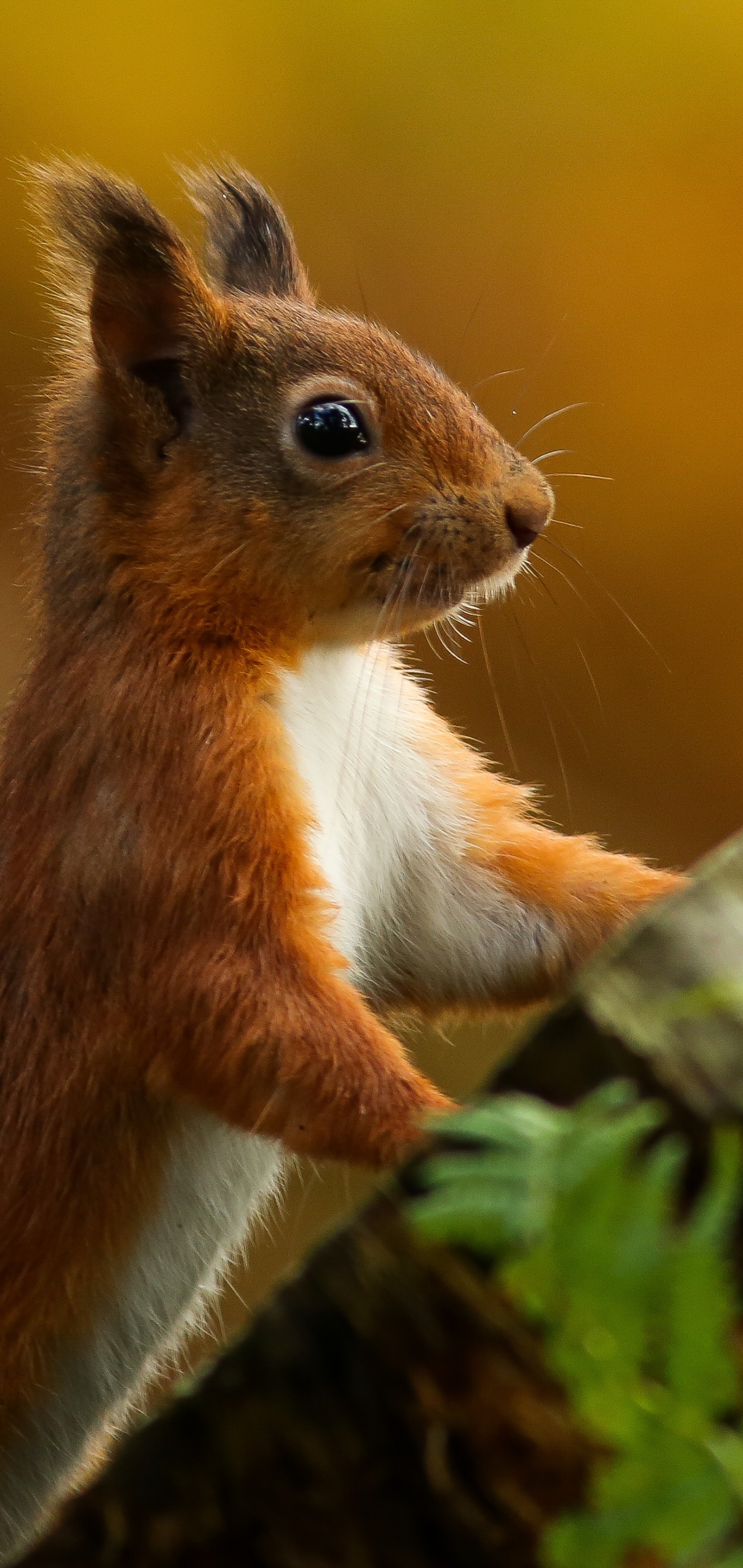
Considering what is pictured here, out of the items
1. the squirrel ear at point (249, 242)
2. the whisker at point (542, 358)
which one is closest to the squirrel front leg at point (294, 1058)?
the squirrel ear at point (249, 242)

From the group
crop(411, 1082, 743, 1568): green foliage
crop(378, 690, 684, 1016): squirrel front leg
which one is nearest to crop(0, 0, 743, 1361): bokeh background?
crop(378, 690, 684, 1016): squirrel front leg

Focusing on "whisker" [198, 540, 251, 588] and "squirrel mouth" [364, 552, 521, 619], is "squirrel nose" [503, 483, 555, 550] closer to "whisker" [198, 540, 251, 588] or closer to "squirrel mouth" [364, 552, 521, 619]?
"squirrel mouth" [364, 552, 521, 619]

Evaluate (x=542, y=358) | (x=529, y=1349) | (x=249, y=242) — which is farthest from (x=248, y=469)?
(x=542, y=358)

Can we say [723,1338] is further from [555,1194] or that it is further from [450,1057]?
[450,1057]

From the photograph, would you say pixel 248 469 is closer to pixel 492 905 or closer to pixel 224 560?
pixel 224 560

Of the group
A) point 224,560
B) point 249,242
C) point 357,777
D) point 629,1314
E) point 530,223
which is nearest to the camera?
point 629,1314

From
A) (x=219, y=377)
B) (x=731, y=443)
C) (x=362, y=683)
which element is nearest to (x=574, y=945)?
(x=362, y=683)

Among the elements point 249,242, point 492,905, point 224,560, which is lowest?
point 492,905
